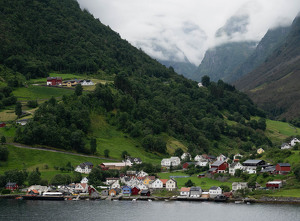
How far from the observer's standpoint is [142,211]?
3863 inches

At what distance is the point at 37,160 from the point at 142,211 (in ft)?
175

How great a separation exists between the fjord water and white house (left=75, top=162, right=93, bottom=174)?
2669cm

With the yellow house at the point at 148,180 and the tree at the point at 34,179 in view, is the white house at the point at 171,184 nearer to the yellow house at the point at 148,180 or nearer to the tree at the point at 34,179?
the yellow house at the point at 148,180

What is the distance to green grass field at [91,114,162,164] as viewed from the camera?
16150 cm

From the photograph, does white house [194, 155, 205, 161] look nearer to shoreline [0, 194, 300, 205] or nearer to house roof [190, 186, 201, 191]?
house roof [190, 186, 201, 191]

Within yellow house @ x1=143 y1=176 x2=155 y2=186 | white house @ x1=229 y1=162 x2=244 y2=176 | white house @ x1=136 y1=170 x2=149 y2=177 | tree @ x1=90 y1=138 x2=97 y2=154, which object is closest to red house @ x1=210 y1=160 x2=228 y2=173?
white house @ x1=229 y1=162 x2=244 y2=176

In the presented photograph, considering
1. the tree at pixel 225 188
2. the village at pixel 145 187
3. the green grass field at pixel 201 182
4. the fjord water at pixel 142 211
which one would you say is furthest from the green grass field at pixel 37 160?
the tree at pixel 225 188

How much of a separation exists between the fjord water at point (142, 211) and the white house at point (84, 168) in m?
26.7

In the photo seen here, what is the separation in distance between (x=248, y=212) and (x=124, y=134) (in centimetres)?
9088

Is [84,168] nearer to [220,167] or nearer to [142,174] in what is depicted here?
[142,174]

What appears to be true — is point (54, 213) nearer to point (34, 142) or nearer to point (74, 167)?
point (74, 167)

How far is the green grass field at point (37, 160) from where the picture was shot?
131250 millimetres

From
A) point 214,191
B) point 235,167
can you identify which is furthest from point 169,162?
point 214,191

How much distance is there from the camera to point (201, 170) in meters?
150
